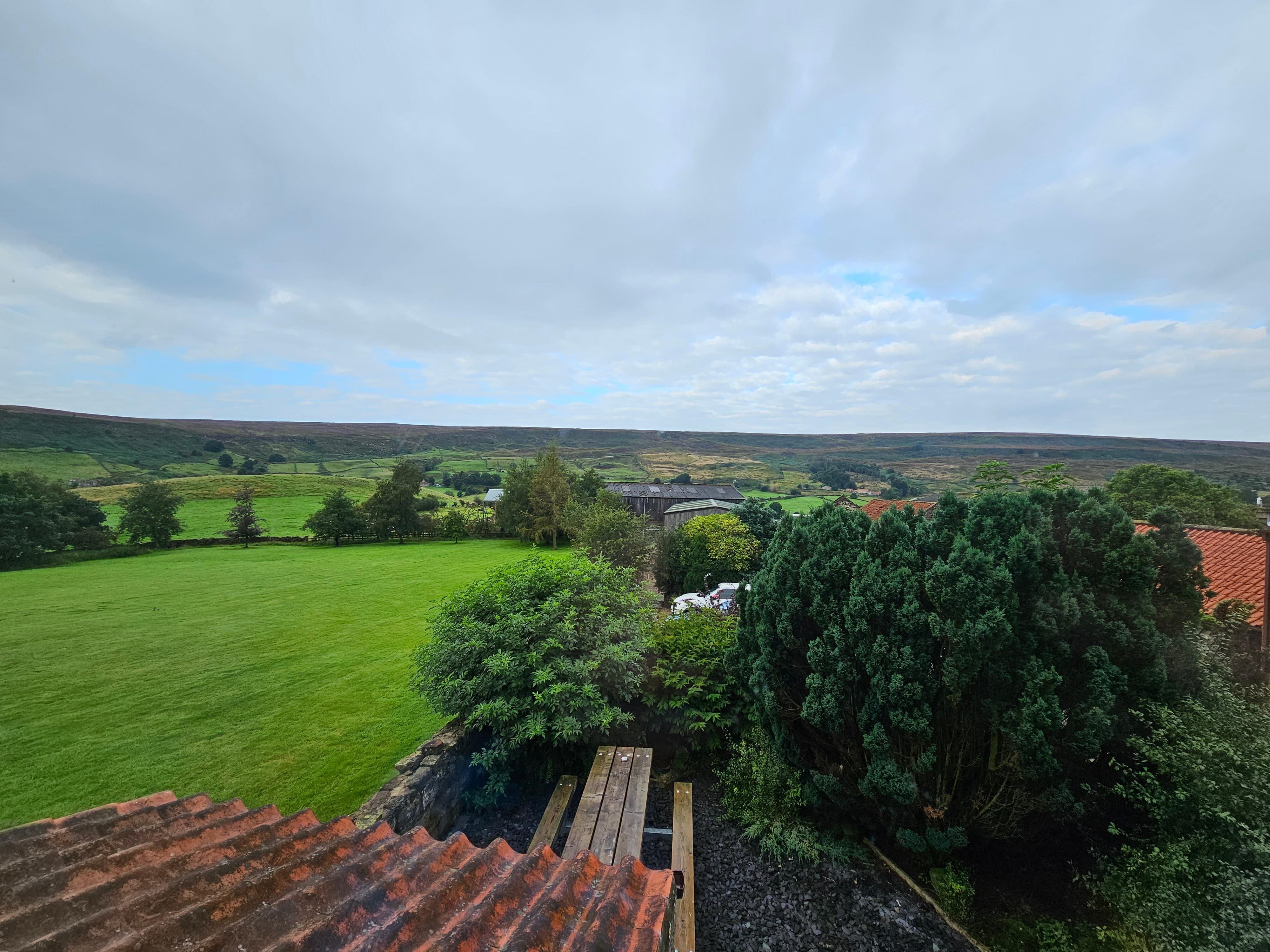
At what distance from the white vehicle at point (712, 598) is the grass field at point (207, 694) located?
7.57m

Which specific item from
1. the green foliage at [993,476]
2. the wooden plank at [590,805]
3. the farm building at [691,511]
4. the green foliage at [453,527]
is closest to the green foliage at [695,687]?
the wooden plank at [590,805]

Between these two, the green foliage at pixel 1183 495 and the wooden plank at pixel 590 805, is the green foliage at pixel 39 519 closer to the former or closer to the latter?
the wooden plank at pixel 590 805

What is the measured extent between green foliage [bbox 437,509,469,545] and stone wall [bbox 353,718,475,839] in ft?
99.6

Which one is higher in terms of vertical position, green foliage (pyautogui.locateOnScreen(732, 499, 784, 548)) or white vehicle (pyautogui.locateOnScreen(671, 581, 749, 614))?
green foliage (pyautogui.locateOnScreen(732, 499, 784, 548))

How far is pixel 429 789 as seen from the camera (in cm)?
581

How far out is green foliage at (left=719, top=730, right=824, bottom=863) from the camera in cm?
593

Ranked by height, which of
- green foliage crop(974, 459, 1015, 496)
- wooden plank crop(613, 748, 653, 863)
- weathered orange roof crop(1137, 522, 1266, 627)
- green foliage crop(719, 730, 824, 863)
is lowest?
green foliage crop(719, 730, 824, 863)

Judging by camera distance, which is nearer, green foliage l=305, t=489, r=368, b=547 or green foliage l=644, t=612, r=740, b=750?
green foliage l=644, t=612, r=740, b=750

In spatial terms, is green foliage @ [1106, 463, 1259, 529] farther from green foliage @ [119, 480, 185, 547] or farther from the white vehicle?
green foliage @ [119, 480, 185, 547]

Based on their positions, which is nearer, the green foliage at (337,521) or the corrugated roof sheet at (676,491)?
the green foliage at (337,521)

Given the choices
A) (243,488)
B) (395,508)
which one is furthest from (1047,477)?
(243,488)

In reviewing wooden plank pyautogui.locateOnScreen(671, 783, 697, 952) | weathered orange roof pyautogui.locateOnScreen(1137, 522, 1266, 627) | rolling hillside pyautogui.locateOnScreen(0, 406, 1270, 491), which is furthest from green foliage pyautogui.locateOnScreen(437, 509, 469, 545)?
rolling hillside pyautogui.locateOnScreen(0, 406, 1270, 491)

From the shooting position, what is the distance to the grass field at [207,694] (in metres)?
6.28

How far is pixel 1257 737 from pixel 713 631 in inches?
244
